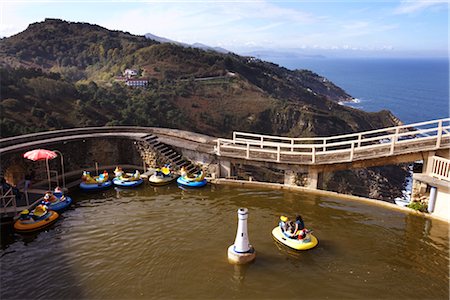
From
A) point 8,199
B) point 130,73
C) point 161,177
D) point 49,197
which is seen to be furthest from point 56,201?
point 130,73

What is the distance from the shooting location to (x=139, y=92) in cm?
5872

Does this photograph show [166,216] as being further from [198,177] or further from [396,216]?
[396,216]

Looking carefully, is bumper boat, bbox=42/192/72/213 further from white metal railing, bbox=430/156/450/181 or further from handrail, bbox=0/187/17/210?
white metal railing, bbox=430/156/450/181

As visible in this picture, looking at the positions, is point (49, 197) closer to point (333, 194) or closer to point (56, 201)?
point (56, 201)

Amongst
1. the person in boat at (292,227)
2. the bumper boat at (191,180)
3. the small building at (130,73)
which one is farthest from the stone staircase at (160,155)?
the small building at (130,73)

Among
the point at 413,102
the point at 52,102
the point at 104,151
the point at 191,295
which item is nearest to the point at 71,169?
the point at 104,151

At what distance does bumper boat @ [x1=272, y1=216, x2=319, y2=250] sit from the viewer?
1314cm

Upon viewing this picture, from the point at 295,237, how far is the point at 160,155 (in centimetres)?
1144

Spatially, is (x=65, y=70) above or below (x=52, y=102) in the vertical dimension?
above

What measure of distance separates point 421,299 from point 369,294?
1.53 metres

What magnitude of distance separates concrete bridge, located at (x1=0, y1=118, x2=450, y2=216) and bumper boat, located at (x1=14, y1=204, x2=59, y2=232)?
5057mm

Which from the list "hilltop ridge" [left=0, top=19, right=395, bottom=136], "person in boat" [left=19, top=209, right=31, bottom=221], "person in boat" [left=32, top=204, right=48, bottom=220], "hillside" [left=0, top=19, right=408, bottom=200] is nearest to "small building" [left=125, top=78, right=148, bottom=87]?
"hillside" [left=0, top=19, right=408, bottom=200]

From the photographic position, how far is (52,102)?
44.4 metres

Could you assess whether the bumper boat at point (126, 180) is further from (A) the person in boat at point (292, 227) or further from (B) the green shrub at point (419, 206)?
(B) the green shrub at point (419, 206)
